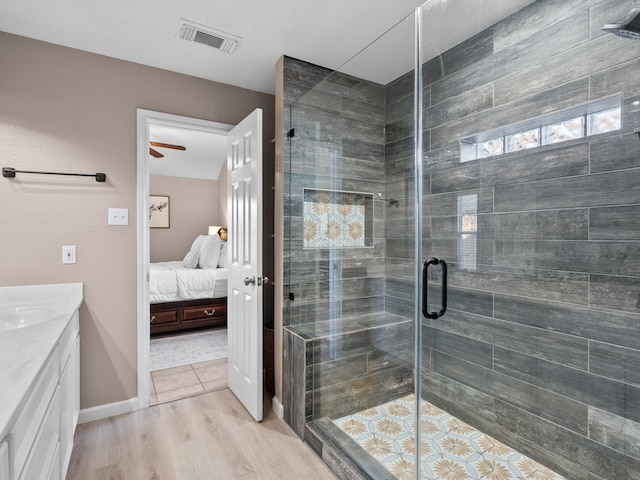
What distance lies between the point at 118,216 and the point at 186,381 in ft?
4.84

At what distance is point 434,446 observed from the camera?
6.10 feet

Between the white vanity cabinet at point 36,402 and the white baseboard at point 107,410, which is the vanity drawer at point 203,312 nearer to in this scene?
the white baseboard at point 107,410

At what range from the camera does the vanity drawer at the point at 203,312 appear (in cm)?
428

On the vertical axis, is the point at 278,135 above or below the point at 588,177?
above

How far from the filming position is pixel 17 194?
2.18 meters

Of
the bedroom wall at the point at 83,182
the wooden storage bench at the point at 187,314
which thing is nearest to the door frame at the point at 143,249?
the bedroom wall at the point at 83,182

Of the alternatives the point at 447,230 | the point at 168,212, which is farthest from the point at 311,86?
the point at 168,212

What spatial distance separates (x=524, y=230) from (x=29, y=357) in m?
2.07

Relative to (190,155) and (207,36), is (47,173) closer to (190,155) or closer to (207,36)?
(207,36)

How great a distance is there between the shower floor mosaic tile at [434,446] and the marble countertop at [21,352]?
1.54 m

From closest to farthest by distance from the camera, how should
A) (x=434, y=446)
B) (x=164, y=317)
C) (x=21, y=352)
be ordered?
1. (x=21, y=352)
2. (x=434, y=446)
3. (x=164, y=317)

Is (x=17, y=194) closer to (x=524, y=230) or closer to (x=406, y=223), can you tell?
(x=406, y=223)

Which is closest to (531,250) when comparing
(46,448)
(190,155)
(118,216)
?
(46,448)

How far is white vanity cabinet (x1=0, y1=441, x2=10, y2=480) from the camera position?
72cm
